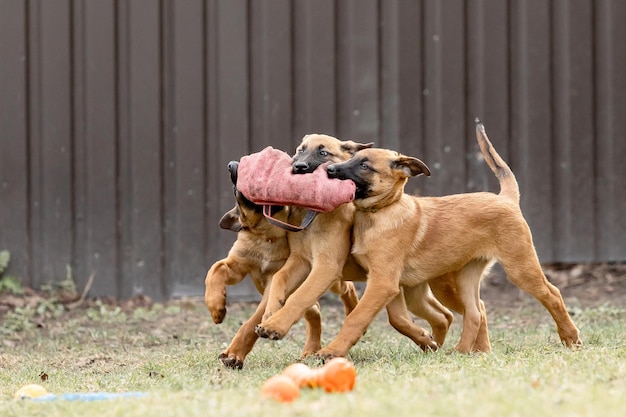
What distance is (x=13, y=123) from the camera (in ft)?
29.8

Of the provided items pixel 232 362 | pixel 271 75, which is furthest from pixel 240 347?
pixel 271 75

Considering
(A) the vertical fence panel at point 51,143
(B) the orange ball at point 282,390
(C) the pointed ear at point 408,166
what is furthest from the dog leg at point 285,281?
(A) the vertical fence panel at point 51,143

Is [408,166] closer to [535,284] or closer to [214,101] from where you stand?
[535,284]

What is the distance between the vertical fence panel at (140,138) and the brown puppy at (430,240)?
11.6ft

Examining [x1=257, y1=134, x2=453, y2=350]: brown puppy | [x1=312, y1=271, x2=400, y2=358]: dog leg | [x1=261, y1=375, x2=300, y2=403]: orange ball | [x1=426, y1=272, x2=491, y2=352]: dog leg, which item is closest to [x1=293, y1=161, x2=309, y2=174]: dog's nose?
[x1=257, y1=134, x2=453, y2=350]: brown puppy

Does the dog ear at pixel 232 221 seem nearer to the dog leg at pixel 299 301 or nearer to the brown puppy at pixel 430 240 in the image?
the dog leg at pixel 299 301

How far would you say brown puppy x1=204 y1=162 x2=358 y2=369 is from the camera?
5672mm

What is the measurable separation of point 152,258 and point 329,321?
1840 millimetres

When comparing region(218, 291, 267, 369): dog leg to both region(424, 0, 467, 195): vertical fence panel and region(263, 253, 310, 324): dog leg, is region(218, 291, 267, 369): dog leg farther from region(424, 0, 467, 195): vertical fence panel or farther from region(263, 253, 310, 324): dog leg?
region(424, 0, 467, 195): vertical fence panel

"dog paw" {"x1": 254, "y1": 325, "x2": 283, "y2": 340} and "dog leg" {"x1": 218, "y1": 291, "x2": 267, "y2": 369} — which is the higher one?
"dog paw" {"x1": 254, "y1": 325, "x2": 283, "y2": 340}

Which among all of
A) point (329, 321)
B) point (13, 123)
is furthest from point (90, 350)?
point (13, 123)

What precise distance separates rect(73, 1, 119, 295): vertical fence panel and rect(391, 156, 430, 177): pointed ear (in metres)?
3.90

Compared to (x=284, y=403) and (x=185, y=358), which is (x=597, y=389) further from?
(x=185, y=358)

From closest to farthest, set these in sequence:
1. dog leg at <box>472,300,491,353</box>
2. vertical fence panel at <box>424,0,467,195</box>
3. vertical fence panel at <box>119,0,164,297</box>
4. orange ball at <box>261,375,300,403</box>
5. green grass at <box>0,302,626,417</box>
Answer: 1. green grass at <box>0,302,626,417</box>
2. orange ball at <box>261,375,300,403</box>
3. dog leg at <box>472,300,491,353</box>
4. vertical fence panel at <box>119,0,164,297</box>
5. vertical fence panel at <box>424,0,467,195</box>
